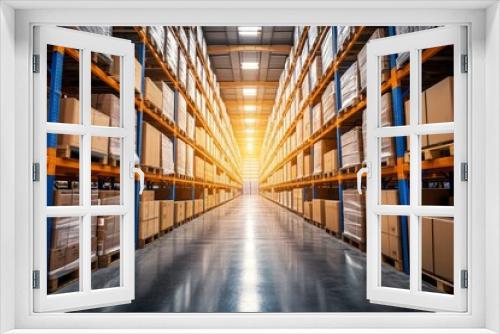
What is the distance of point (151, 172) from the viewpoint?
590 cm

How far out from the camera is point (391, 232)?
13.3 feet

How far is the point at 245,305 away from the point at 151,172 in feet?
11.2

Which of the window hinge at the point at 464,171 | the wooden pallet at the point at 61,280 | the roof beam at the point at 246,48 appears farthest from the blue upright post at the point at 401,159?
the roof beam at the point at 246,48

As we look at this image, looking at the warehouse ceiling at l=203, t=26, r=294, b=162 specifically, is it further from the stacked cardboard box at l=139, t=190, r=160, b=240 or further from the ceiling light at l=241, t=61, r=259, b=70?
the stacked cardboard box at l=139, t=190, r=160, b=240

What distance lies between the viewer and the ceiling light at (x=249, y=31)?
12086 millimetres

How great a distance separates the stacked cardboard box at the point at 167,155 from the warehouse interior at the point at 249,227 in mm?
30

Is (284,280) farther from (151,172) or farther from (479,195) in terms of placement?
(151,172)

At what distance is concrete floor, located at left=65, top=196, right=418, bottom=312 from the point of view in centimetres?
295

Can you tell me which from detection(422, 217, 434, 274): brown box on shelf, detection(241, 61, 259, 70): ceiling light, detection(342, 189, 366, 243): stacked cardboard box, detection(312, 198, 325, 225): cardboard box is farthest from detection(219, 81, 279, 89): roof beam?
detection(422, 217, 434, 274): brown box on shelf

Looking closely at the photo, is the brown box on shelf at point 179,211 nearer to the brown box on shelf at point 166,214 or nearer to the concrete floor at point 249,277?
the brown box on shelf at point 166,214

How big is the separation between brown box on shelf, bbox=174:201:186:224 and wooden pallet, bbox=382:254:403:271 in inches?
175
